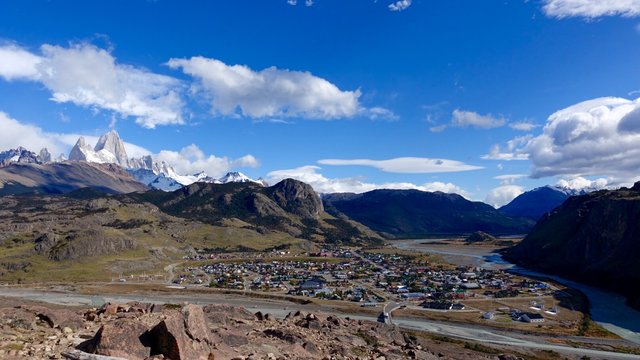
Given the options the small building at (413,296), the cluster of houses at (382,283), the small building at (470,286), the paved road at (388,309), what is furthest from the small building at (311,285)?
the small building at (470,286)

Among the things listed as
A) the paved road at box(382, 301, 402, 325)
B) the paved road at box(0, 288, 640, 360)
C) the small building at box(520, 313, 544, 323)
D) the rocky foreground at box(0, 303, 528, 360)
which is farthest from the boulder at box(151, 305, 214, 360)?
Answer: the small building at box(520, 313, 544, 323)

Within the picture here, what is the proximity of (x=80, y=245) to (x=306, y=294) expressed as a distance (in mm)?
119202

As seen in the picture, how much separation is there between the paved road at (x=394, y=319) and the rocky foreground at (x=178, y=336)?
38.8m

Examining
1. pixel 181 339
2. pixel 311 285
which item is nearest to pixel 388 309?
pixel 311 285

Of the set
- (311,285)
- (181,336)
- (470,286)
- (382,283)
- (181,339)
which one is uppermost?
(181,336)

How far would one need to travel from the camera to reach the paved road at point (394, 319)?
82500 mm

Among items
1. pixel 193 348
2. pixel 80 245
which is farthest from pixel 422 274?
pixel 193 348

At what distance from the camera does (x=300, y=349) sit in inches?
1496

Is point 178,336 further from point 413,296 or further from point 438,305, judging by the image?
point 413,296

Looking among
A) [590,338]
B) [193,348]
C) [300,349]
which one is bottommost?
[590,338]

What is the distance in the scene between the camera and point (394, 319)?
339 ft

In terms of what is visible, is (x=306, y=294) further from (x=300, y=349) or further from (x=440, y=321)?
(x=300, y=349)

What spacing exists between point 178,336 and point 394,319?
82.1 m

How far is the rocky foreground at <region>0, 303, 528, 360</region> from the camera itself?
27391mm
